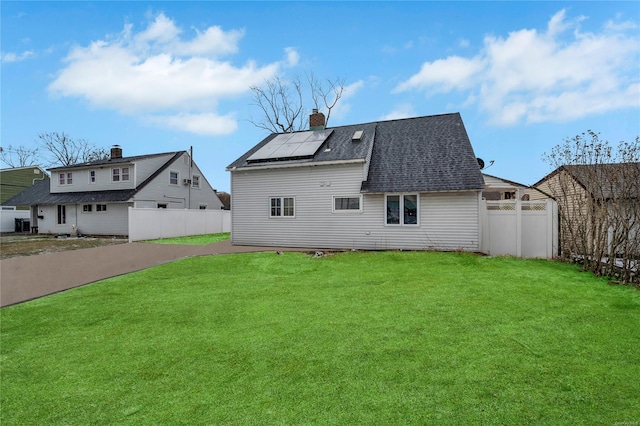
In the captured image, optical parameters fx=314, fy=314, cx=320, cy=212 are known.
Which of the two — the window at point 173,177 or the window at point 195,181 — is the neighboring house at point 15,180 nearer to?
the window at point 173,177

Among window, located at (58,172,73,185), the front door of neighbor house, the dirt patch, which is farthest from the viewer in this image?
the front door of neighbor house

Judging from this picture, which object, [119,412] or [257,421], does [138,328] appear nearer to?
[119,412]

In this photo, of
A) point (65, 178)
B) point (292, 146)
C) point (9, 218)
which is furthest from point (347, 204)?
point (9, 218)

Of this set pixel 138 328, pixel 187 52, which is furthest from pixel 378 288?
pixel 187 52

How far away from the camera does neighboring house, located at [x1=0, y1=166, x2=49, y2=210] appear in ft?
111

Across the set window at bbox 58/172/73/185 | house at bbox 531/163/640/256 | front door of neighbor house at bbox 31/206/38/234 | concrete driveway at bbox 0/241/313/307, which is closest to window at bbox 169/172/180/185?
window at bbox 58/172/73/185

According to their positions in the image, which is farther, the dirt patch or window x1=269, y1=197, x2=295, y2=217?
window x1=269, y1=197, x2=295, y2=217

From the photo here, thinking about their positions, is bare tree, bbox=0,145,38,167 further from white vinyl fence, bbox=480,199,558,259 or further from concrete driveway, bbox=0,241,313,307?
white vinyl fence, bbox=480,199,558,259

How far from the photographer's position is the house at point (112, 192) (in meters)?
23.9

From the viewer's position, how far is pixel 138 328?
Result: 5.25 meters

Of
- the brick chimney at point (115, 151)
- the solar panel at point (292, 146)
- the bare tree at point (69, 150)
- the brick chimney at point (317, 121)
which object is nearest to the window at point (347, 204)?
the solar panel at point (292, 146)

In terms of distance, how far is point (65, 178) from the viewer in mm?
26844

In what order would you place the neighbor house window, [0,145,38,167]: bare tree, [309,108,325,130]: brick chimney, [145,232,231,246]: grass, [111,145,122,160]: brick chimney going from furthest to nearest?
[0,145,38,167]: bare tree < [111,145,122,160]: brick chimney < the neighbor house window < [309,108,325,130]: brick chimney < [145,232,231,246]: grass

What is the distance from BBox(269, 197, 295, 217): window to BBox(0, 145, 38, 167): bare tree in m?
46.3
